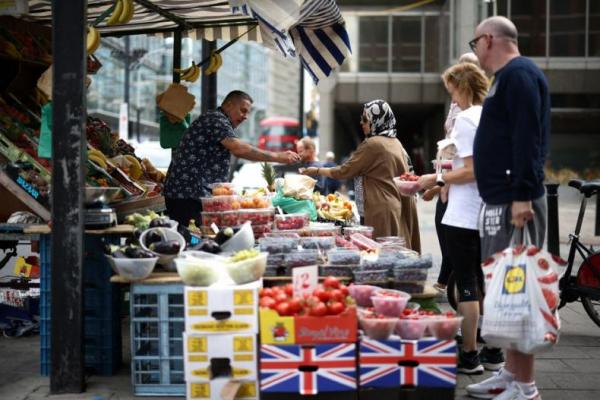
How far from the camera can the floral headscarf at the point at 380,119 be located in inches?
296

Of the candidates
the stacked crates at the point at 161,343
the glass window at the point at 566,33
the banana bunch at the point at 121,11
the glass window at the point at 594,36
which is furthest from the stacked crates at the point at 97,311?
the glass window at the point at 594,36

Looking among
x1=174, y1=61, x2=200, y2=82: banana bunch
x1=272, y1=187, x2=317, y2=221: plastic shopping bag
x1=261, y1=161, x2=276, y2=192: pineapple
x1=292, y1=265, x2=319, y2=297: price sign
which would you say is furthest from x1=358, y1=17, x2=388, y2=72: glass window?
x1=292, y1=265, x2=319, y2=297: price sign

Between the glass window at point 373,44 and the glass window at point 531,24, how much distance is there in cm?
646

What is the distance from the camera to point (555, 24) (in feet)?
112

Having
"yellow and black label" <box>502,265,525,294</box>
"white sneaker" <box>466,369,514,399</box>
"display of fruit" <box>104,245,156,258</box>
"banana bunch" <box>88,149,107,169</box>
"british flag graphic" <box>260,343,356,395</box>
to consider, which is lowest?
"white sneaker" <box>466,369,514,399</box>

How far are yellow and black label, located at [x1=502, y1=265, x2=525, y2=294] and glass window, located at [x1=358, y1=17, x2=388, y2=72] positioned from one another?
34168mm

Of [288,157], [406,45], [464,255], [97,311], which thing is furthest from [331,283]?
[406,45]

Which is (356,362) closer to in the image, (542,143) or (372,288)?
(372,288)

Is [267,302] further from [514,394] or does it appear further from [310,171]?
[310,171]

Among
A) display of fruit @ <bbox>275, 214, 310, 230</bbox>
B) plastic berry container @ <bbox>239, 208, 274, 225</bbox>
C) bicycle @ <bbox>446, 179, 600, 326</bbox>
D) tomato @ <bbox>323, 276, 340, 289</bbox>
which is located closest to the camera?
tomato @ <bbox>323, 276, 340, 289</bbox>

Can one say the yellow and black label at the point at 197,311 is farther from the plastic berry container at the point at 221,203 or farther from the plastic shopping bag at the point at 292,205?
the plastic shopping bag at the point at 292,205

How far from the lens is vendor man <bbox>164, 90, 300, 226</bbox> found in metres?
7.33

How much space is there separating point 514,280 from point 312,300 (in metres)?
1.16

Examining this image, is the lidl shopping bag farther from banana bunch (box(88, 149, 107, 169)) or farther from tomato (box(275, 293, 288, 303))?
banana bunch (box(88, 149, 107, 169))
